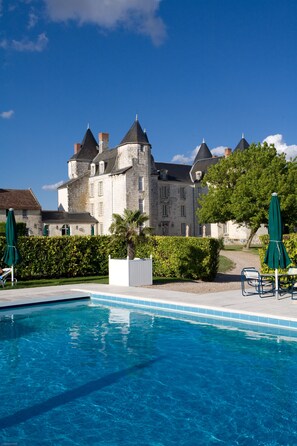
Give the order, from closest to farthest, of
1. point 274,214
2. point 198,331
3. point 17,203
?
1. point 198,331
2. point 274,214
3. point 17,203

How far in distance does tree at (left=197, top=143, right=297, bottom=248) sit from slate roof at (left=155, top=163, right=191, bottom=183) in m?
13.0

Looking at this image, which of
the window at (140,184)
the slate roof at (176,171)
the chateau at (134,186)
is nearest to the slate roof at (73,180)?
the chateau at (134,186)

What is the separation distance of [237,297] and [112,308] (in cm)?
368

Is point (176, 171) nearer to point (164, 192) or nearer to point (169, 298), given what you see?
point (164, 192)

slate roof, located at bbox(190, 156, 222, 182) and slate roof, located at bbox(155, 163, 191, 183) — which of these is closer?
slate roof, located at bbox(155, 163, 191, 183)

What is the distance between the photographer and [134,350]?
892cm

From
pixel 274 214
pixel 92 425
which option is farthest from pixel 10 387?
pixel 274 214

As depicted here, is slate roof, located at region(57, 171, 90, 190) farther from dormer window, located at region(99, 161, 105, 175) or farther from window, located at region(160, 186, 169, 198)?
window, located at region(160, 186, 169, 198)

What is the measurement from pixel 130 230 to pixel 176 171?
36.7 meters

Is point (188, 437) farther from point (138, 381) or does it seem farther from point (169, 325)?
point (169, 325)

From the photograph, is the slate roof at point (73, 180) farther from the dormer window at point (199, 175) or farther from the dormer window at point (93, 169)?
the dormer window at point (199, 175)

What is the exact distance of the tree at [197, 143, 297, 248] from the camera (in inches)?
1342

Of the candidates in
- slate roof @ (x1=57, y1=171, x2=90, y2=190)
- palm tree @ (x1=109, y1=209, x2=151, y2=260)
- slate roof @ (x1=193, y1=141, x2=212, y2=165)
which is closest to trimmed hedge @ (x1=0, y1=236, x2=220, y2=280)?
palm tree @ (x1=109, y1=209, x2=151, y2=260)

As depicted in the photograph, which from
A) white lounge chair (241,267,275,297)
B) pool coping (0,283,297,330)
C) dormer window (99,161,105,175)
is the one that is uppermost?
dormer window (99,161,105,175)
